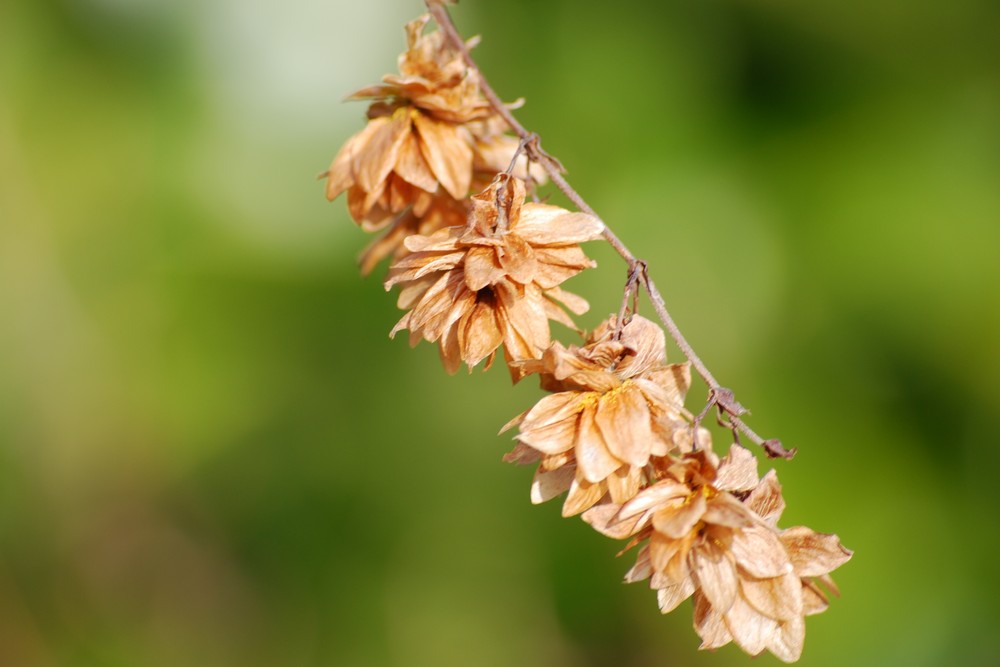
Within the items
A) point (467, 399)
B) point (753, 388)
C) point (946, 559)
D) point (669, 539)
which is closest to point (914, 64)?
point (753, 388)

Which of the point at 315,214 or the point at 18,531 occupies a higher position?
the point at 315,214

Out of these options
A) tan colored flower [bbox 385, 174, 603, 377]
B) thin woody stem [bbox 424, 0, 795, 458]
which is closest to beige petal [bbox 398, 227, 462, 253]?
tan colored flower [bbox 385, 174, 603, 377]

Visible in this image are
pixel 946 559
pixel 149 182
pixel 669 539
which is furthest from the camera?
pixel 149 182

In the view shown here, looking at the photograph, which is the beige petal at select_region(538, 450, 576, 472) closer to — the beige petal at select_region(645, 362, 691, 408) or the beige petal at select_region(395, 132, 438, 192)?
the beige petal at select_region(645, 362, 691, 408)

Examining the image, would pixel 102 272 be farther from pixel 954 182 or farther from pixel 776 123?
pixel 954 182

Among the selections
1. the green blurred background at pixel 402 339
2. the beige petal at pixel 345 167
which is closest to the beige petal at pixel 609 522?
the beige petal at pixel 345 167

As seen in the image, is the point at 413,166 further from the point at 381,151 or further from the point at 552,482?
the point at 552,482
